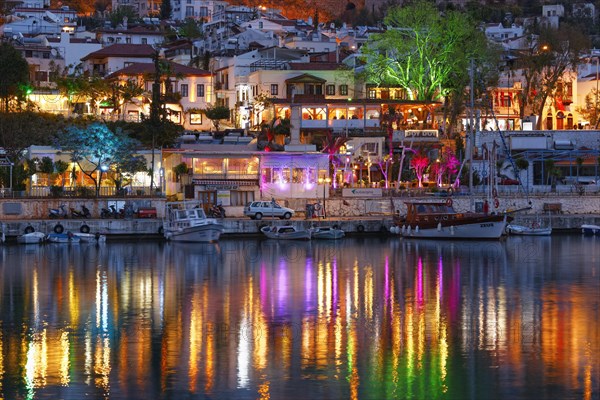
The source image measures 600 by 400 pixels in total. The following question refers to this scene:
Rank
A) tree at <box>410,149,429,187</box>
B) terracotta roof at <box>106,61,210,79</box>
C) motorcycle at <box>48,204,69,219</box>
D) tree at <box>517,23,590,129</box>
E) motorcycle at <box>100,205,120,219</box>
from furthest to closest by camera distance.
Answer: tree at <box>517,23,590,129</box> < terracotta roof at <box>106,61,210,79</box> < tree at <box>410,149,429,187</box> < motorcycle at <box>100,205,120,219</box> < motorcycle at <box>48,204,69,219</box>

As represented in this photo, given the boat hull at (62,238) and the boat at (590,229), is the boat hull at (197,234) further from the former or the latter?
the boat at (590,229)

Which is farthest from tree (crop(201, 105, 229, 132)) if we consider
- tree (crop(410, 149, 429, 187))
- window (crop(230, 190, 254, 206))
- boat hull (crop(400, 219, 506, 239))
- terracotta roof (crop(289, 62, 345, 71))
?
boat hull (crop(400, 219, 506, 239))

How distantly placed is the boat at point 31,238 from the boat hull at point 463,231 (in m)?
18.2

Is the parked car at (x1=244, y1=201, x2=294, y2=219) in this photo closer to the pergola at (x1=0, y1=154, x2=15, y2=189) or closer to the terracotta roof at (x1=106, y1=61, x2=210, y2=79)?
the pergola at (x1=0, y1=154, x2=15, y2=189)

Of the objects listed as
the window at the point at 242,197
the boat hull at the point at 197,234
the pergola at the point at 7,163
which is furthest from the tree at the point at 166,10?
the boat hull at the point at 197,234

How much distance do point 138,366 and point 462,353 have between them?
7.44m

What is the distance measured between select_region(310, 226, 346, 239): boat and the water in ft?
23.5

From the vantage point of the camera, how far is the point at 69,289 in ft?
132

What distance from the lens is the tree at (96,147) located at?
6525 centimetres

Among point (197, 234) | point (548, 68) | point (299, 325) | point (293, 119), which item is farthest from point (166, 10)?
point (299, 325)

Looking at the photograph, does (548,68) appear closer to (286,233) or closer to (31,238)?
(286,233)

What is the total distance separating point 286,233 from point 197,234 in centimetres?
466

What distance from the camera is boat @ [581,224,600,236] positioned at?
64.8 metres

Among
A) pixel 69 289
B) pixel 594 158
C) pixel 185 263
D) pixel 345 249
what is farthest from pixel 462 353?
pixel 594 158
